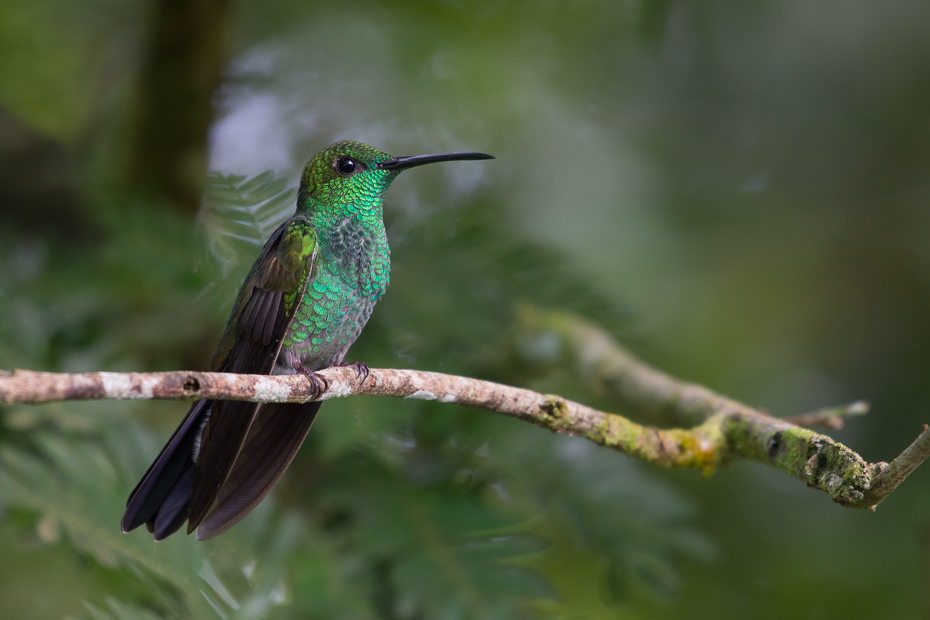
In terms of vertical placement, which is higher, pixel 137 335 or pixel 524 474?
pixel 137 335

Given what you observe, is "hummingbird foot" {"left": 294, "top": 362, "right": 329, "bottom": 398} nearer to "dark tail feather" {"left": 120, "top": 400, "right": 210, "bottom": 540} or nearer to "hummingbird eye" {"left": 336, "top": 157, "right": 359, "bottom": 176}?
"dark tail feather" {"left": 120, "top": 400, "right": 210, "bottom": 540}

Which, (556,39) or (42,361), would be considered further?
(556,39)

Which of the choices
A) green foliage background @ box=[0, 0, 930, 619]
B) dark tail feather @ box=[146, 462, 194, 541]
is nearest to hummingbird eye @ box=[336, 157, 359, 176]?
green foliage background @ box=[0, 0, 930, 619]

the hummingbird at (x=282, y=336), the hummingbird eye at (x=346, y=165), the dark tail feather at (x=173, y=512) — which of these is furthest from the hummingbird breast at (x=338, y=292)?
the dark tail feather at (x=173, y=512)

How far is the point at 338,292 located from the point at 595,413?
0.75 metres

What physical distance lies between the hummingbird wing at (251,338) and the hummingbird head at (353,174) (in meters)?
0.17

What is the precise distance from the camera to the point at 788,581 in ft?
10.6

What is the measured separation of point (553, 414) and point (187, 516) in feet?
2.74

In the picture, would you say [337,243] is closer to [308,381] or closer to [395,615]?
[308,381]

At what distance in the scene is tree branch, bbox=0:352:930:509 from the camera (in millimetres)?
886

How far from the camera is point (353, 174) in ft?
6.73

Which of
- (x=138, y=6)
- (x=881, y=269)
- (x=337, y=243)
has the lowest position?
(x=337, y=243)

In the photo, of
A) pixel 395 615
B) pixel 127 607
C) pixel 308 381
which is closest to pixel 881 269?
pixel 395 615

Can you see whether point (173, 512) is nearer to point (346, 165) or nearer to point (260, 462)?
point (260, 462)
